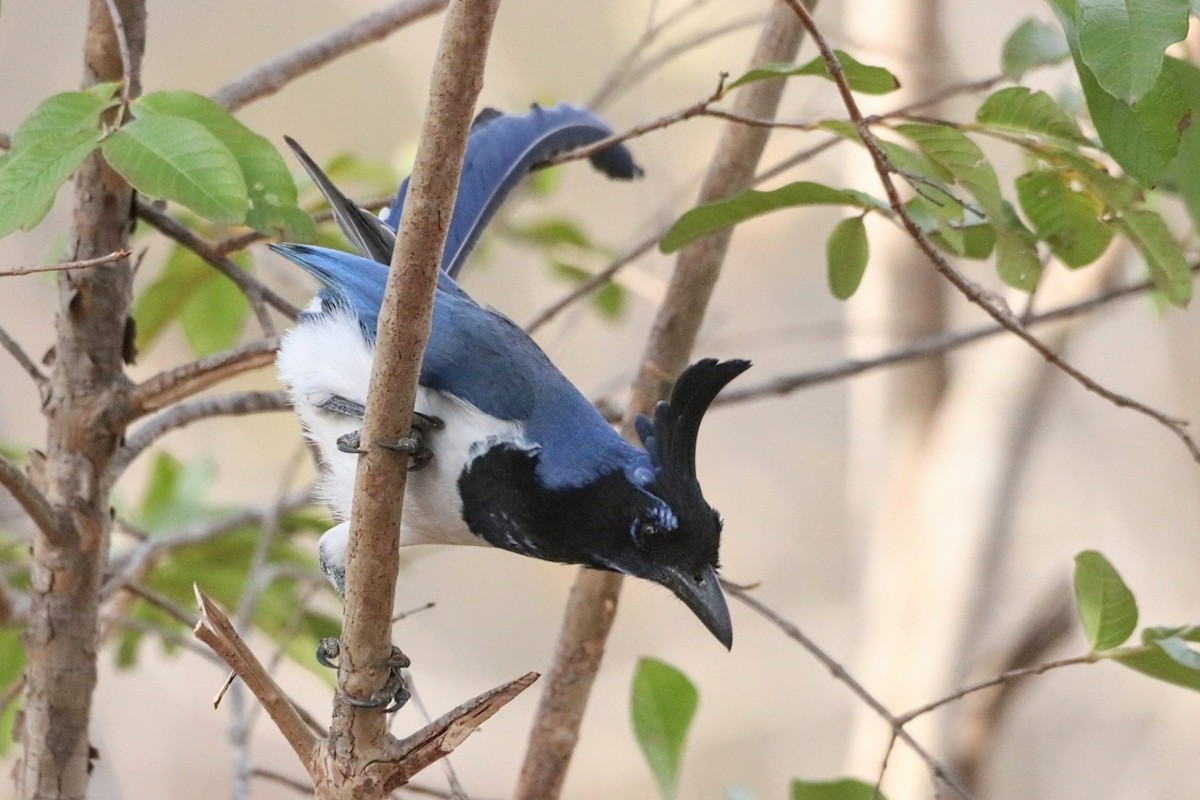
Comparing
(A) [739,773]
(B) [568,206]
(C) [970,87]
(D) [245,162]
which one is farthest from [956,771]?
(B) [568,206]

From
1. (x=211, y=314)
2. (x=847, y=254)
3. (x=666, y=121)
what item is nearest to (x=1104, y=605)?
(x=847, y=254)

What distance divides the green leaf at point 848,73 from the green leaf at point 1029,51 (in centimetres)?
35

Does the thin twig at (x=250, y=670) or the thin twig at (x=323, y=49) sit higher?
the thin twig at (x=323, y=49)

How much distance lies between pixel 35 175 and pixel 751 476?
217 inches

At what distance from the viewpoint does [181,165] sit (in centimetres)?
127

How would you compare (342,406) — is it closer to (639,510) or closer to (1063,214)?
(639,510)

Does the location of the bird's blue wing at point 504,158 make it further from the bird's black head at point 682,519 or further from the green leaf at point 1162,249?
the green leaf at point 1162,249

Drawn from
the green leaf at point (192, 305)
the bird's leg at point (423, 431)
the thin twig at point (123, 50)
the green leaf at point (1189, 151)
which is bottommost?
the green leaf at point (1189, 151)

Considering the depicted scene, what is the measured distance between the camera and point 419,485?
153 centimetres

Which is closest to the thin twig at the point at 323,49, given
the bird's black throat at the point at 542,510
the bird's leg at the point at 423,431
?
the bird's leg at the point at 423,431

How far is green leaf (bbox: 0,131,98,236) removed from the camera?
118 centimetres

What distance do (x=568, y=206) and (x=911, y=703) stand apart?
3.58 metres

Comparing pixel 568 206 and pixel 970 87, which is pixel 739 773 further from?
pixel 970 87

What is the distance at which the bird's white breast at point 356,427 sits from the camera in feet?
5.00
